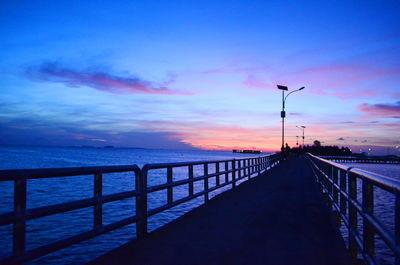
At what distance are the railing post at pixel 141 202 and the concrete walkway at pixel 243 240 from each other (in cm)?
20

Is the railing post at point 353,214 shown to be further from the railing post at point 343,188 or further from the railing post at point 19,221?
the railing post at point 19,221

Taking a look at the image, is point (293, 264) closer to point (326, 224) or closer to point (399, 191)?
point (399, 191)

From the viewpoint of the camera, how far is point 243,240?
19.6 feet

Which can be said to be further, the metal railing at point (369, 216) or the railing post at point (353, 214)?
the railing post at point (353, 214)

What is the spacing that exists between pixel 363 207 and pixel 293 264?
138 centimetres

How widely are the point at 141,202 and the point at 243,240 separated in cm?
196

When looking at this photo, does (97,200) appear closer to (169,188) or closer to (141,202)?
(141,202)

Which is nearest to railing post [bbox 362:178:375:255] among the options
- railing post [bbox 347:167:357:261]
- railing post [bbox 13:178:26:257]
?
railing post [bbox 347:167:357:261]

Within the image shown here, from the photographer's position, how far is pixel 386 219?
12727 mm

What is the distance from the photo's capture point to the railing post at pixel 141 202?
245 inches

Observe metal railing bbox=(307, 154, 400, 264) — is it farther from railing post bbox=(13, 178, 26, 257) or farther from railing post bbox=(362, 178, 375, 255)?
railing post bbox=(13, 178, 26, 257)

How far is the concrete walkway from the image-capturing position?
4.94 metres

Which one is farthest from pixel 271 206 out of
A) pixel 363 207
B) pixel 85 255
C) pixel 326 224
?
pixel 363 207

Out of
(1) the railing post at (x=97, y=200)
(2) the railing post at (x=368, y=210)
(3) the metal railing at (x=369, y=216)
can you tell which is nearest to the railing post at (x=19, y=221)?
(1) the railing post at (x=97, y=200)
